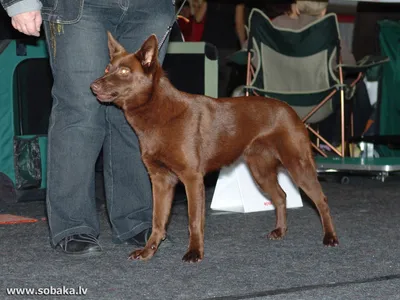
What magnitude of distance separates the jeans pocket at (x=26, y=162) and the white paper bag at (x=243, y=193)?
1.06m

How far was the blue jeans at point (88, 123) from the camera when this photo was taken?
Result: 285cm

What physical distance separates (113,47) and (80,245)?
2.48 feet

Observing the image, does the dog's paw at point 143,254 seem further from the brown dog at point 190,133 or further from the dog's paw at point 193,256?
the dog's paw at point 193,256

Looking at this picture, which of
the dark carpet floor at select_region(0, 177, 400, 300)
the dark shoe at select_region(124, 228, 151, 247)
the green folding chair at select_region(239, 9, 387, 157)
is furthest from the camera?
the green folding chair at select_region(239, 9, 387, 157)

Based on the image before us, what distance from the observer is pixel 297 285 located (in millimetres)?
2477

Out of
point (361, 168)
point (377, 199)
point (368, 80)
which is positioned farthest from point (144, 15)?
point (368, 80)

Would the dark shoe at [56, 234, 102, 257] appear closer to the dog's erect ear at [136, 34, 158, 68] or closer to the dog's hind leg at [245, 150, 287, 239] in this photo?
the dog's erect ear at [136, 34, 158, 68]

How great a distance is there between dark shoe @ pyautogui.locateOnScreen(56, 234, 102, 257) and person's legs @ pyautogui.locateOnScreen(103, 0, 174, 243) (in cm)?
20

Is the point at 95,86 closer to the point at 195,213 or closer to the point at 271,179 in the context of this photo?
the point at 195,213

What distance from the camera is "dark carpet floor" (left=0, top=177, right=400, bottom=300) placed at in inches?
94.8

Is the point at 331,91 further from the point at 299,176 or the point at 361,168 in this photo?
the point at 299,176

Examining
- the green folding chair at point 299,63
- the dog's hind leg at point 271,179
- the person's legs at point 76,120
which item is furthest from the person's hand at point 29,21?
the green folding chair at point 299,63

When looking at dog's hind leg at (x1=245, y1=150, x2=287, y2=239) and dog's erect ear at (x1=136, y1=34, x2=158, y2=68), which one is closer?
dog's erect ear at (x1=136, y1=34, x2=158, y2=68)

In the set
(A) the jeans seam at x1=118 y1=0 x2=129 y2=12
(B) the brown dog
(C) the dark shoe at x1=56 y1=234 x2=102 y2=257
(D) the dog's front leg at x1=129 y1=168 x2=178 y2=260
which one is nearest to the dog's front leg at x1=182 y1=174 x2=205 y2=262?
(B) the brown dog
